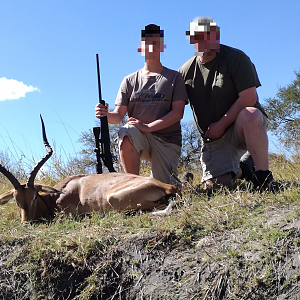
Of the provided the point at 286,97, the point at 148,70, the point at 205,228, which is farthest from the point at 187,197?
the point at 286,97

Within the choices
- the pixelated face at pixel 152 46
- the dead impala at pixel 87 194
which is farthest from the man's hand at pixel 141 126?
the pixelated face at pixel 152 46

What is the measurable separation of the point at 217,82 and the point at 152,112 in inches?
36.0

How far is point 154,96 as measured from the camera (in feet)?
16.0

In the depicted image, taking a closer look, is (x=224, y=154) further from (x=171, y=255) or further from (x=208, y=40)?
(x=171, y=255)

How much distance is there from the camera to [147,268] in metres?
2.92

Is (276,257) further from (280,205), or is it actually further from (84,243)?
(84,243)

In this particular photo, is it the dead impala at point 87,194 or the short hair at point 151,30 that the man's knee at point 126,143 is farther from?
the short hair at point 151,30

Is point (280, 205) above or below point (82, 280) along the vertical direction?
above

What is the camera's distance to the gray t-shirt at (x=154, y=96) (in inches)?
191

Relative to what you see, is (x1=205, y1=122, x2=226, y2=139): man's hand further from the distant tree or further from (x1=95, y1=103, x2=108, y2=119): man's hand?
the distant tree

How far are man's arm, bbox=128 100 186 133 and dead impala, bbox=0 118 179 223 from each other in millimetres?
636

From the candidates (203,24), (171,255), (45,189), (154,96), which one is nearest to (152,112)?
→ (154,96)

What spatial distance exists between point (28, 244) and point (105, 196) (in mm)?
1265

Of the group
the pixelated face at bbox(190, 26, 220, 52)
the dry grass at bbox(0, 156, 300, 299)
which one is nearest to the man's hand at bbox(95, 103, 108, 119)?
the pixelated face at bbox(190, 26, 220, 52)
